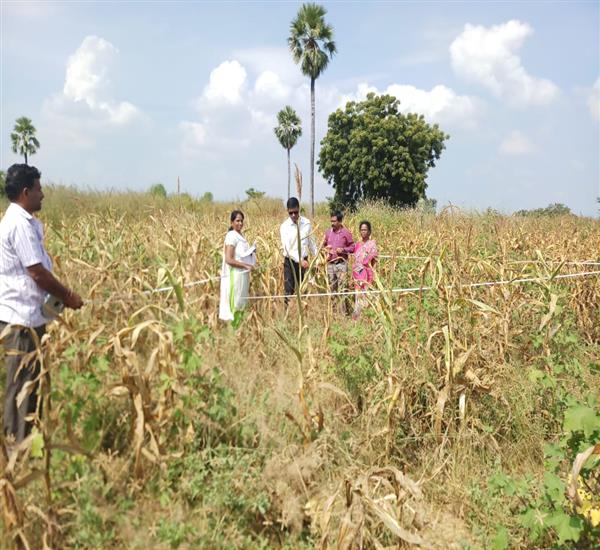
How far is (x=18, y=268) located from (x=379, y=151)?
30.6 metres

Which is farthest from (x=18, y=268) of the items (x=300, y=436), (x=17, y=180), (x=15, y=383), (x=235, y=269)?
(x=235, y=269)

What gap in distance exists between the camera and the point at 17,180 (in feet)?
9.36

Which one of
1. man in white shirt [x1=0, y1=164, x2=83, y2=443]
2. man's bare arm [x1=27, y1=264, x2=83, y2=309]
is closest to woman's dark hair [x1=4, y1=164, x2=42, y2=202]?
man in white shirt [x1=0, y1=164, x2=83, y2=443]

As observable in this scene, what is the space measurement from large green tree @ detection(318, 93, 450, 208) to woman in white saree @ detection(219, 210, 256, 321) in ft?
88.3

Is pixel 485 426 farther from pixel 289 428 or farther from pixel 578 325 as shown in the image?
pixel 578 325

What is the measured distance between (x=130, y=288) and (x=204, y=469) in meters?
1.81

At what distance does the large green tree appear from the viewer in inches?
1241

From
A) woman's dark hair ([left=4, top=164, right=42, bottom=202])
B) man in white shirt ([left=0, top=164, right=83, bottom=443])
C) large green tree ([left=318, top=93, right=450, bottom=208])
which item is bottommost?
man in white shirt ([left=0, top=164, right=83, bottom=443])

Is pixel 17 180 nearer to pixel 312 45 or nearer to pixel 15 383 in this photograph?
pixel 15 383

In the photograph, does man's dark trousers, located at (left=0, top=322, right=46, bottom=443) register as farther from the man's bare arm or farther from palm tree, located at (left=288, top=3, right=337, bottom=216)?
palm tree, located at (left=288, top=3, right=337, bottom=216)

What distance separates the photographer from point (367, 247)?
19.0 ft

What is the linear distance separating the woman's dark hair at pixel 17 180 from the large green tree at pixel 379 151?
28895 millimetres

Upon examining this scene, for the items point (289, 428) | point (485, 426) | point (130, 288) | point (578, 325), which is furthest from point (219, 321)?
point (578, 325)

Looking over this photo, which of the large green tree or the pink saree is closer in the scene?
the pink saree
